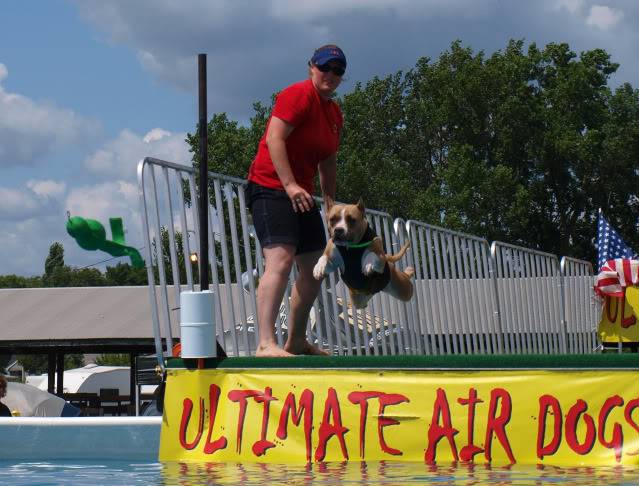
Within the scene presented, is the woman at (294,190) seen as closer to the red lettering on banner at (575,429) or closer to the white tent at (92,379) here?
the red lettering on banner at (575,429)

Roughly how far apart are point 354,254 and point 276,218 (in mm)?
469

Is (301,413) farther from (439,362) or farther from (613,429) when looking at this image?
(613,429)

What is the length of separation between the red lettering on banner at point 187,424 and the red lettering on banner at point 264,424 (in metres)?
0.29

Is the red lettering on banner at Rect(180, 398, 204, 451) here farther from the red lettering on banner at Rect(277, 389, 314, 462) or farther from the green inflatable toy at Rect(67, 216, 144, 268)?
the green inflatable toy at Rect(67, 216, 144, 268)

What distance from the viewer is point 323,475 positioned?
4.54 meters

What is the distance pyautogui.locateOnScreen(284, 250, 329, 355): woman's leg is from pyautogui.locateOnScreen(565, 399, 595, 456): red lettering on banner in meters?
1.75

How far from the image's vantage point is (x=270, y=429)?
5.04 m

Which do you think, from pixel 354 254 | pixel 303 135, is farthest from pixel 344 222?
pixel 303 135

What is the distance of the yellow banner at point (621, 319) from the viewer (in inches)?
468

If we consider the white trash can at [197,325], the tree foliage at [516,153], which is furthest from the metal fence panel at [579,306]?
the tree foliage at [516,153]

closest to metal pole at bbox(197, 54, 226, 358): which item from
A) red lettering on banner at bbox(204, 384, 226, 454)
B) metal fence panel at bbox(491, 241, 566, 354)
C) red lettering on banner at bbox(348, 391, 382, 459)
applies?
red lettering on banner at bbox(204, 384, 226, 454)

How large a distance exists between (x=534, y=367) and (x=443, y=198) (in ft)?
129

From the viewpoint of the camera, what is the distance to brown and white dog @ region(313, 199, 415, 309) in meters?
5.70

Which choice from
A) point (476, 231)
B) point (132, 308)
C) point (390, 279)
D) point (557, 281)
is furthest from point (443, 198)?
point (390, 279)
